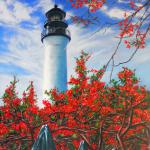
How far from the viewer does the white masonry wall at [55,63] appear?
38125 mm

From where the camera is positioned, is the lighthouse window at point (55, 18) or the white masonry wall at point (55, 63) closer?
the white masonry wall at point (55, 63)

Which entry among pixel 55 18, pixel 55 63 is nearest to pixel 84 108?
pixel 55 63

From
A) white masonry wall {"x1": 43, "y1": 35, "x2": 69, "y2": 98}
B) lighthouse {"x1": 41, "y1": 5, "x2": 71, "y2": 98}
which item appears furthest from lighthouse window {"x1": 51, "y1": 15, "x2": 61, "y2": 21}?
white masonry wall {"x1": 43, "y1": 35, "x2": 69, "y2": 98}

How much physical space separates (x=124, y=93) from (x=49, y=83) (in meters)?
19.6

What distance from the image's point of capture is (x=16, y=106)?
757 inches

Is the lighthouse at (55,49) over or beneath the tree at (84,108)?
over

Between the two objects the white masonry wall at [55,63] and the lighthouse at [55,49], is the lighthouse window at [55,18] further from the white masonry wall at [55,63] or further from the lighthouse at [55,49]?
the white masonry wall at [55,63]

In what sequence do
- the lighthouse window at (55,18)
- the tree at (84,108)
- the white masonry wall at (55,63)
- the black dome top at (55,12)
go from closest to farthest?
the tree at (84,108)
the white masonry wall at (55,63)
the lighthouse window at (55,18)
the black dome top at (55,12)

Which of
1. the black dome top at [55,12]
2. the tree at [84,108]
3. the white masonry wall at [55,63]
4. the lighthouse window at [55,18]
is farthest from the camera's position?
the black dome top at [55,12]

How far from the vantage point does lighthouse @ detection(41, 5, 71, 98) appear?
38312 millimetres

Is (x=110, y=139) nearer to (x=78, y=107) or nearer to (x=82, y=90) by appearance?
(x=78, y=107)

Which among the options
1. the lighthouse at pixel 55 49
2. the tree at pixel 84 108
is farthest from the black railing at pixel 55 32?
the tree at pixel 84 108

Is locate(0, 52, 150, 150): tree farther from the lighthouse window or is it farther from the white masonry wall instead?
the lighthouse window

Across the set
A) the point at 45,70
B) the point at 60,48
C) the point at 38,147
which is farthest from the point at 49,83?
the point at 38,147
